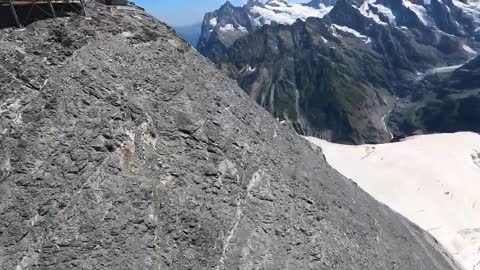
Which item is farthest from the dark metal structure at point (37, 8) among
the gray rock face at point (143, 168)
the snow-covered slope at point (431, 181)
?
the snow-covered slope at point (431, 181)

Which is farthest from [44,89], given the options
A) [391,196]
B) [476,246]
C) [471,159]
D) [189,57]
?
[471,159]

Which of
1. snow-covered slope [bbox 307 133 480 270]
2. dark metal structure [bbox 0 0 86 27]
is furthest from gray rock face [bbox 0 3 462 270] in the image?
snow-covered slope [bbox 307 133 480 270]

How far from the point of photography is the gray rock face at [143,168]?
45.3ft

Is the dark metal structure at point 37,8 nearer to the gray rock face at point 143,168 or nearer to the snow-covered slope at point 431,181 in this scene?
the gray rock face at point 143,168

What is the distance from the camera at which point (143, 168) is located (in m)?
15.5

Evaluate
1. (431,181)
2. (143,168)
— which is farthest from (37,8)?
(431,181)

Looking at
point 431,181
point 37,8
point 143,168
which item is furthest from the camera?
point 431,181

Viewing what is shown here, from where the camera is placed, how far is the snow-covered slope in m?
35.3

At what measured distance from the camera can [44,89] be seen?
602 inches

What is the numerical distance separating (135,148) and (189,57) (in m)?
5.48

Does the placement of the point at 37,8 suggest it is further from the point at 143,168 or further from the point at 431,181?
the point at 431,181

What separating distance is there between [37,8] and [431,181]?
36.8 meters

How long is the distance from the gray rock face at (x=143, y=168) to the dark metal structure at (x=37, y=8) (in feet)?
1.38

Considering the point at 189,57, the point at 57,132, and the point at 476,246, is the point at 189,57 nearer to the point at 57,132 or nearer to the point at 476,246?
the point at 57,132
